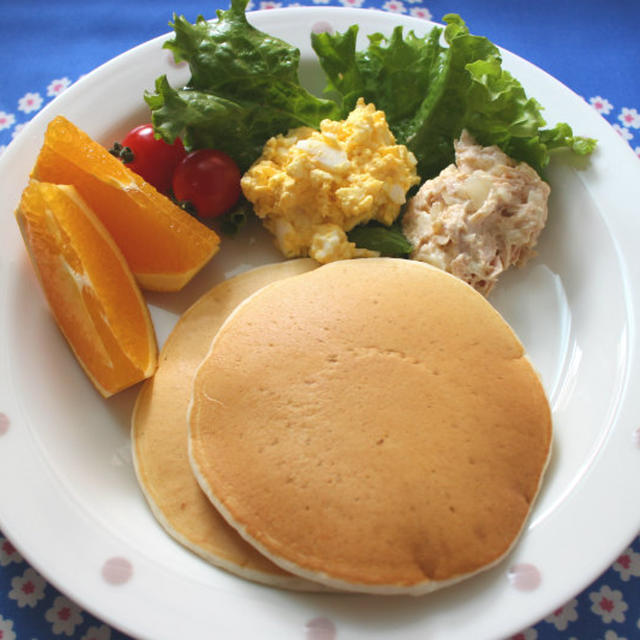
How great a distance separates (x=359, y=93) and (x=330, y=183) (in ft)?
1.64

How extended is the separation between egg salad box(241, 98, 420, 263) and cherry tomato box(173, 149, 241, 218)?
0.08 m

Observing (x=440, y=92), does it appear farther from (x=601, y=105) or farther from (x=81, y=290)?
(x=81, y=290)

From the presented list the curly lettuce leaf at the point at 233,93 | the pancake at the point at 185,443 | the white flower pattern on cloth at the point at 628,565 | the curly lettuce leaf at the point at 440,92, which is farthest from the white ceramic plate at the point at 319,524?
the white flower pattern on cloth at the point at 628,565

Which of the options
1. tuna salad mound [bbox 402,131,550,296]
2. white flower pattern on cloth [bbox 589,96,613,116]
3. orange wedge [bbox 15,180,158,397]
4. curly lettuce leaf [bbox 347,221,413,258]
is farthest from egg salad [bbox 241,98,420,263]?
white flower pattern on cloth [bbox 589,96,613,116]

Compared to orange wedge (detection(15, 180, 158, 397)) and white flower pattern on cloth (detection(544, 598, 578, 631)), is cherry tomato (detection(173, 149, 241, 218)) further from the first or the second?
white flower pattern on cloth (detection(544, 598, 578, 631))

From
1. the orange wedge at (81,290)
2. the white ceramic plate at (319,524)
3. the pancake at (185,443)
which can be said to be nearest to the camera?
the white ceramic plate at (319,524)

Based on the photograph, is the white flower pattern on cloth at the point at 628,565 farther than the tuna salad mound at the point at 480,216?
No

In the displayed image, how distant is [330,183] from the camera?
2.12 metres

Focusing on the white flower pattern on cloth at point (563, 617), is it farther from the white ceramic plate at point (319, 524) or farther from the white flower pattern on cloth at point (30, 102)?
the white flower pattern on cloth at point (30, 102)

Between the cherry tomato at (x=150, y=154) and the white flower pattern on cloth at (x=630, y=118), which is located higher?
the white flower pattern on cloth at (x=630, y=118)

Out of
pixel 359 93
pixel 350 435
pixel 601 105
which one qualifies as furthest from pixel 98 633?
pixel 601 105

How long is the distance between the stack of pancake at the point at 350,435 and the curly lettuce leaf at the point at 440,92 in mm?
592

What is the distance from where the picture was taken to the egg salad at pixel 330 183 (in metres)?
2.12

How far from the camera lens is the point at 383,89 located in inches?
94.9
